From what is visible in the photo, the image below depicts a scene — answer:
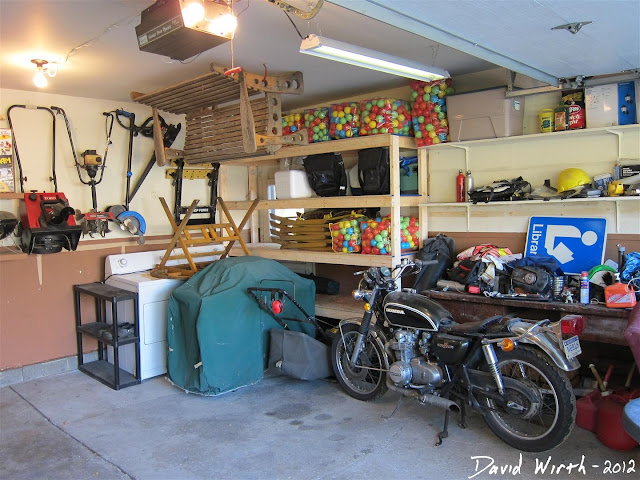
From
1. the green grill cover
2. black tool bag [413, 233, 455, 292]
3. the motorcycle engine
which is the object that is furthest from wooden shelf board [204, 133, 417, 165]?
the motorcycle engine

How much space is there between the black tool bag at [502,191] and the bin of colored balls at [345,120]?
1.32 meters

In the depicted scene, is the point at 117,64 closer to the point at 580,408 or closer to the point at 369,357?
the point at 369,357

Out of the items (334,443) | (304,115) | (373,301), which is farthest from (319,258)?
(334,443)

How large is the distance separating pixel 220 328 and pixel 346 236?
150 cm

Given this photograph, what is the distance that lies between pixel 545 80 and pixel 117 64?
3.49 metres

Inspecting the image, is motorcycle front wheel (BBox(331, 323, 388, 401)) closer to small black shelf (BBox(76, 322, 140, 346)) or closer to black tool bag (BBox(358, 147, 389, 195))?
black tool bag (BBox(358, 147, 389, 195))

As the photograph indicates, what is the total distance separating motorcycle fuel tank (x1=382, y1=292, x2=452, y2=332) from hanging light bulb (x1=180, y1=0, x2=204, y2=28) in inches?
95.2

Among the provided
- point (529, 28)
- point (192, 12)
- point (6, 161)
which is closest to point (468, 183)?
point (529, 28)

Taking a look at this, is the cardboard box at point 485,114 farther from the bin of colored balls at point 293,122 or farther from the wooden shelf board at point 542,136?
the bin of colored balls at point 293,122

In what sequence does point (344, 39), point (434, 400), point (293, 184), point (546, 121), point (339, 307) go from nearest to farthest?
point (434, 400)
point (344, 39)
point (546, 121)
point (339, 307)
point (293, 184)

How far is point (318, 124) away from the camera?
17.8ft

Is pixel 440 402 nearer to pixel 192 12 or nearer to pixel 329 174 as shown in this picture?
pixel 329 174

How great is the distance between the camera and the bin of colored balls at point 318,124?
17.7 feet

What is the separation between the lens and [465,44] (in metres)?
3.12
